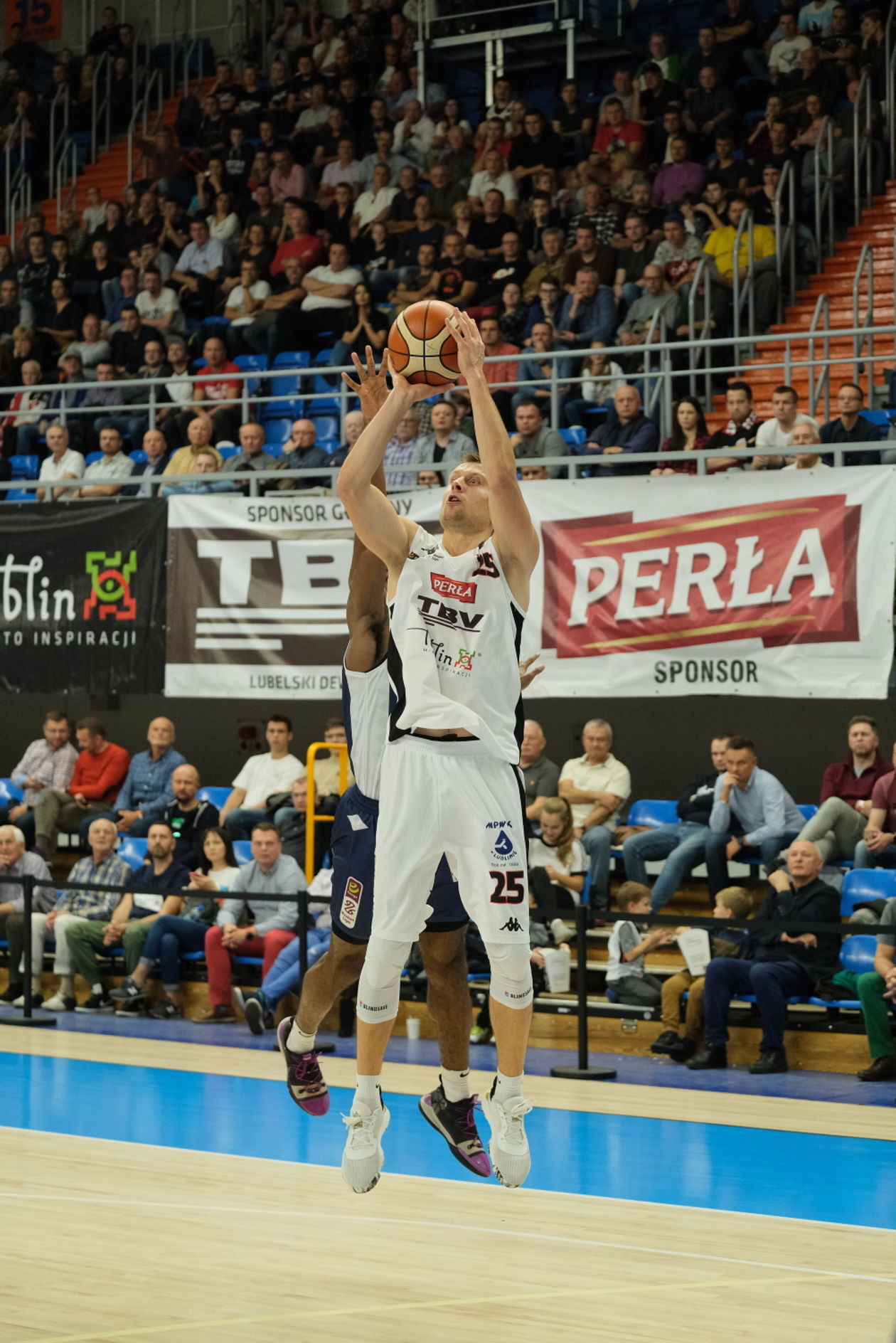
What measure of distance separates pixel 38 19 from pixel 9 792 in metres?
14.2

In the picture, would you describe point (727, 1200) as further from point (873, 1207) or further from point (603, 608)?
point (603, 608)

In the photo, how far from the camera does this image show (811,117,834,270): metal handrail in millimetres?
14852

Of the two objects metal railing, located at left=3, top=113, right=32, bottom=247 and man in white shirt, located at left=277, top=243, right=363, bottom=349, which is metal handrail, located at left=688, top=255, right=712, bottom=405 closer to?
man in white shirt, located at left=277, top=243, right=363, bottom=349

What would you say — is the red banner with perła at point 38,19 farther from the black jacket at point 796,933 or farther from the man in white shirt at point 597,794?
the black jacket at point 796,933

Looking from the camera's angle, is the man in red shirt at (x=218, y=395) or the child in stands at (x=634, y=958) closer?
the child in stands at (x=634, y=958)

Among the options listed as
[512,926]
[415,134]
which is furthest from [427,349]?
[415,134]

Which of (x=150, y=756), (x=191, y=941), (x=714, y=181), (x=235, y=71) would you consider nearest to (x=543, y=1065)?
(x=191, y=941)

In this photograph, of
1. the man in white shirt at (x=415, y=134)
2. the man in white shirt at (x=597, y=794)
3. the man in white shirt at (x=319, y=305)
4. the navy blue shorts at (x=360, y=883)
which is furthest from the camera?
the man in white shirt at (x=415, y=134)

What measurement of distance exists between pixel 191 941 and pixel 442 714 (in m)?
6.97

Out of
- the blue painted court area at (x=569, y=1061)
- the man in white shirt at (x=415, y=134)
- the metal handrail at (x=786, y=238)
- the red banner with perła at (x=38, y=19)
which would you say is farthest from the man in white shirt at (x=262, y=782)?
the red banner with perła at (x=38, y=19)

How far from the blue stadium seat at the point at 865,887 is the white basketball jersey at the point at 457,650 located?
16.7ft

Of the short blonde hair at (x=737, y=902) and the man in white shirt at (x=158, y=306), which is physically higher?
the man in white shirt at (x=158, y=306)

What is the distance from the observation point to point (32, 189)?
22.4m

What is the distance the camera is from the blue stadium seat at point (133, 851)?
1353 centimetres
